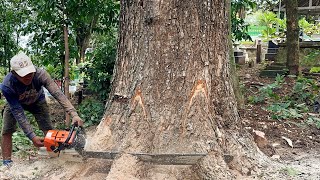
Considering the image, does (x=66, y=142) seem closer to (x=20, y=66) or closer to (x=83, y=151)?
(x=83, y=151)

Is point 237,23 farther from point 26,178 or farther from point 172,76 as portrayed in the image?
point 26,178

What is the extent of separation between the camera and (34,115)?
462cm

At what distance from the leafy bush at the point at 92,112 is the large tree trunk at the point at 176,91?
3.02 m

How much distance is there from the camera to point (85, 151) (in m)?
3.80

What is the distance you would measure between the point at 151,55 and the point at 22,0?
19.3 ft

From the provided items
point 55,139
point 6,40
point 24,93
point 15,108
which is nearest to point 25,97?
point 24,93

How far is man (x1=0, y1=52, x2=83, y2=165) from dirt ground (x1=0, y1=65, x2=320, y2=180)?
14.0 inches

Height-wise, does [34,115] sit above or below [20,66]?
below

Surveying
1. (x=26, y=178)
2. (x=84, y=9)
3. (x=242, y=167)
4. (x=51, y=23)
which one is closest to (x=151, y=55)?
(x=242, y=167)

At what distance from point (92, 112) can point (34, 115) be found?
96.8 inches

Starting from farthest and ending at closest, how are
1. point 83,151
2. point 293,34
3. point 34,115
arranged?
point 293,34 < point 34,115 < point 83,151

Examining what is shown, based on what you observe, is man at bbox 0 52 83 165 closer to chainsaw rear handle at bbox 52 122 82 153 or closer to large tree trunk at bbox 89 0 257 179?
chainsaw rear handle at bbox 52 122 82 153

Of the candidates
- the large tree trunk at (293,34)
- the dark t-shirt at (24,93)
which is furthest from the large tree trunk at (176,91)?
the large tree trunk at (293,34)

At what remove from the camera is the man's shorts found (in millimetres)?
4359
